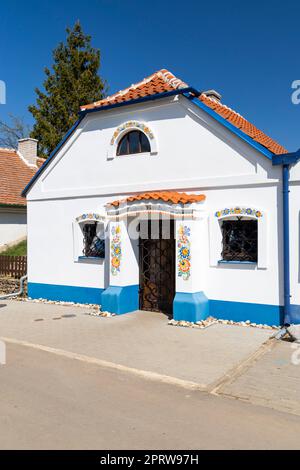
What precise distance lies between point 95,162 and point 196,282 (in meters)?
4.56

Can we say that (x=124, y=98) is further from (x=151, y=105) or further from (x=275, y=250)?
(x=275, y=250)

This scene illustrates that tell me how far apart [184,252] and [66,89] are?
19539 mm

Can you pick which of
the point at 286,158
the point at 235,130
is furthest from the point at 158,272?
the point at 286,158

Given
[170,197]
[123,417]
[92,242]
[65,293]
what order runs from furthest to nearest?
[65,293], [92,242], [170,197], [123,417]

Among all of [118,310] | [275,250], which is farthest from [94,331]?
[275,250]

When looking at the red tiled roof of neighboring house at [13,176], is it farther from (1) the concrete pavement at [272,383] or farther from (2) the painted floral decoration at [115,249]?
(1) the concrete pavement at [272,383]

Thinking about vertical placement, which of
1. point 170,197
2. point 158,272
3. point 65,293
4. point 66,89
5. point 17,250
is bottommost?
point 65,293

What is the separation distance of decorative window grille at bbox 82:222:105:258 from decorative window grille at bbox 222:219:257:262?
3638mm

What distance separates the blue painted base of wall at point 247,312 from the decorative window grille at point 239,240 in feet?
3.31

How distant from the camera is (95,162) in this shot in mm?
11492

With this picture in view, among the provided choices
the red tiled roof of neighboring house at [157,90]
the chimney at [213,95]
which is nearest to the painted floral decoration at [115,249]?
the red tiled roof of neighboring house at [157,90]

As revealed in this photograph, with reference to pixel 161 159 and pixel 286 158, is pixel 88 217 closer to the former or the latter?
pixel 161 159

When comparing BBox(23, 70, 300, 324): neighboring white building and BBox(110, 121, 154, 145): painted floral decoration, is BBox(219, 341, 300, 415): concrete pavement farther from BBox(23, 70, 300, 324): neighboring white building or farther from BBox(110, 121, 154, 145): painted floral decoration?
BBox(110, 121, 154, 145): painted floral decoration

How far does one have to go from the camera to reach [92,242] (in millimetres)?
11719
